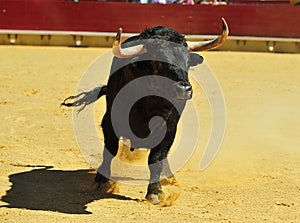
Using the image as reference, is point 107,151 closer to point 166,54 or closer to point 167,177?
point 167,177

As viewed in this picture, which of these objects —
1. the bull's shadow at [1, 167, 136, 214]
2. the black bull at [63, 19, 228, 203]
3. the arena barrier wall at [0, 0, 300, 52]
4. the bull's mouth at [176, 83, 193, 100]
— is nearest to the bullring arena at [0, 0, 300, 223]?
the bull's shadow at [1, 167, 136, 214]

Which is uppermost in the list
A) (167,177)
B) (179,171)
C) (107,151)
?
(107,151)

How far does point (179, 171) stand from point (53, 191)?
1161 millimetres

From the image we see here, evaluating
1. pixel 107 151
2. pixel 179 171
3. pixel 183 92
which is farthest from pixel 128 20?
pixel 183 92

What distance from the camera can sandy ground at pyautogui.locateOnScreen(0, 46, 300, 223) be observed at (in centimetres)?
421

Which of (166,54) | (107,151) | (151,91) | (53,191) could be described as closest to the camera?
(166,54)

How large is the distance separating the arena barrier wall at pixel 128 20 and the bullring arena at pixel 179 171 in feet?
8.90

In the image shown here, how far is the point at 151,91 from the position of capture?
4504 mm

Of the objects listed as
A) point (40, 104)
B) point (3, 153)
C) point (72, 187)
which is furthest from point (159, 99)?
point (40, 104)

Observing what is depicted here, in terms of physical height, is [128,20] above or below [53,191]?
above

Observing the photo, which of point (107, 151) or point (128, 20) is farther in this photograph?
point (128, 20)

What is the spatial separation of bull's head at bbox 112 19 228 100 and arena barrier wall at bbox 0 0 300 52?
8.72 meters

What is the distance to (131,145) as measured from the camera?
15.8 feet

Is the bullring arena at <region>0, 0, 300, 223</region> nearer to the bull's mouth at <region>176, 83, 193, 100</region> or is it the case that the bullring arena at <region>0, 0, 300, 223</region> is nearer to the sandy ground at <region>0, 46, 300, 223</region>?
the sandy ground at <region>0, 46, 300, 223</region>
